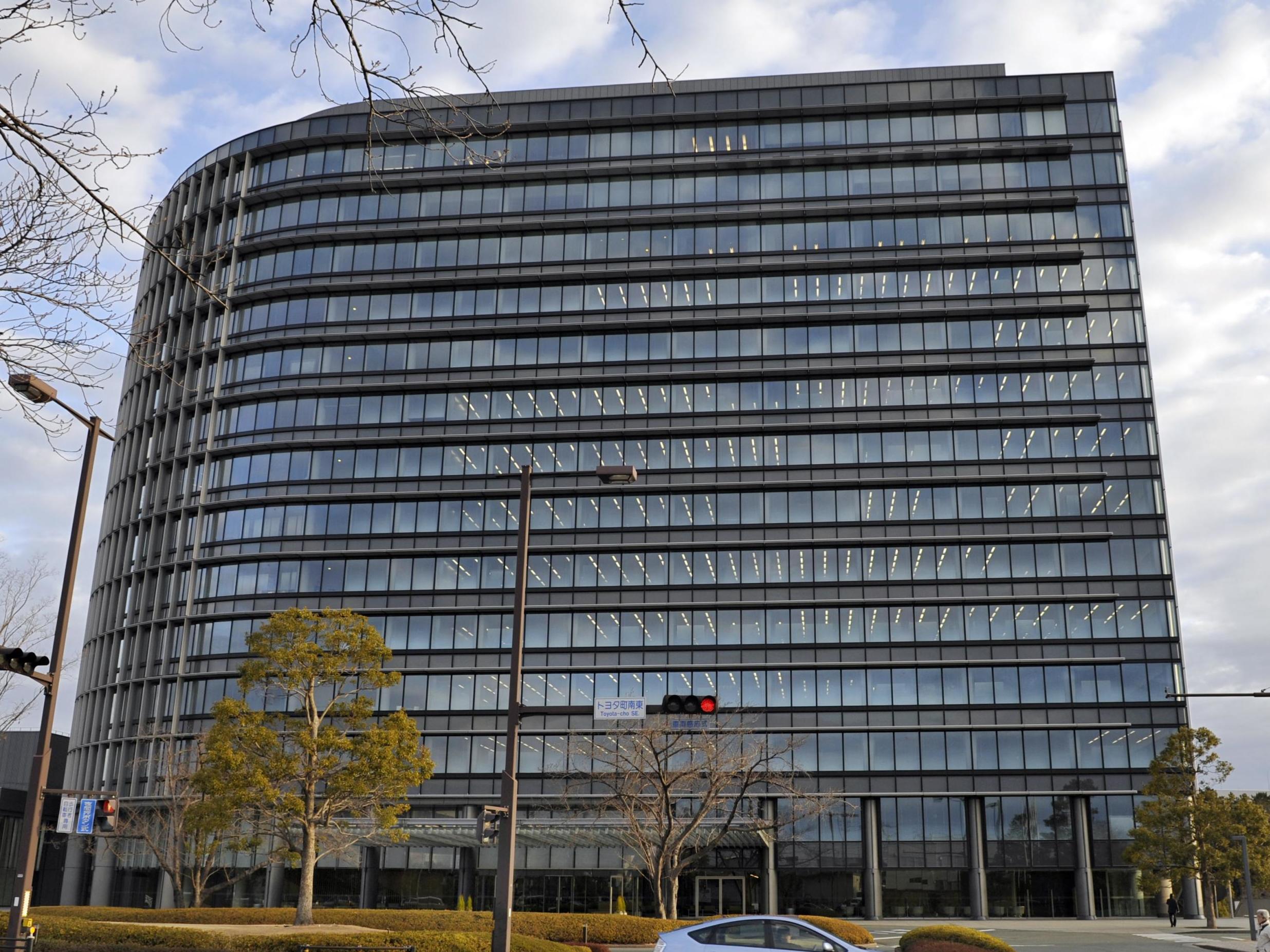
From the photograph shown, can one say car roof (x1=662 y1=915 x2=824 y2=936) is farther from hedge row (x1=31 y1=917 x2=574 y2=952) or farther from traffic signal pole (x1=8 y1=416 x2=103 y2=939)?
traffic signal pole (x1=8 y1=416 x2=103 y2=939)

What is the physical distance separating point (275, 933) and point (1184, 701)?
152ft

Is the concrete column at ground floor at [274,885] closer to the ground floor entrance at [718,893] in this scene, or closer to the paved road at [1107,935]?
the ground floor entrance at [718,893]

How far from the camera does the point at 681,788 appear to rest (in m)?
46.7

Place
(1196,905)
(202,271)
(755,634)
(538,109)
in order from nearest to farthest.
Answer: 1. (202,271)
2. (1196,905)
3. (755,634)
4. (538,109)

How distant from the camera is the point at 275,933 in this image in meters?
25.0

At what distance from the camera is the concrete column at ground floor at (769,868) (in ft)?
183

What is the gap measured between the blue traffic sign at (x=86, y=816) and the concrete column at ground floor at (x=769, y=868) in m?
35.4

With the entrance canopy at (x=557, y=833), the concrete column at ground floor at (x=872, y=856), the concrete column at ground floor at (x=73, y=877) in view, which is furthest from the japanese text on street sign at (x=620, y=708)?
the concrete column at ground floor at (x=73, y=877)

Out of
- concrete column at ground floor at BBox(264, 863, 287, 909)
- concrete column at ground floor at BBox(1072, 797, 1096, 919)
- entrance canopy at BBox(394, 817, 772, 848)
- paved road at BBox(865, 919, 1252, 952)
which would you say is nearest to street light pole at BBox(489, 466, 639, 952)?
paved road at BBox(865, 919, 1252, 952)

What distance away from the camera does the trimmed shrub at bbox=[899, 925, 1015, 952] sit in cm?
2491

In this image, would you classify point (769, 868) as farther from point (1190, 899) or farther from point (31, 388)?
point (31, 388)

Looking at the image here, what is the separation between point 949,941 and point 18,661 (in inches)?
802

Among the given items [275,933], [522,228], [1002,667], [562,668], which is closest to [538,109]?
[522,228]

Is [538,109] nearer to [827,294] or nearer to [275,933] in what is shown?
[827,294]
